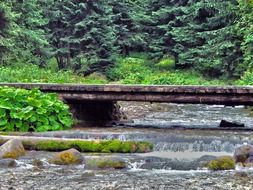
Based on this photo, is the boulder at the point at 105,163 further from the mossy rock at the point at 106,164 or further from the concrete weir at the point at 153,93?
the concrete weir at the point at 153,93

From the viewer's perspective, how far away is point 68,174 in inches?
428

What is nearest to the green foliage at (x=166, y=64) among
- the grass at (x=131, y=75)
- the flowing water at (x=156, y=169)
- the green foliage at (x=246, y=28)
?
the grass at (x=131, y=75)

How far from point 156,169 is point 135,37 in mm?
28290

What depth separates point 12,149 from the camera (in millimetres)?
12289

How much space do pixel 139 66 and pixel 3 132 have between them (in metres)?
23.7

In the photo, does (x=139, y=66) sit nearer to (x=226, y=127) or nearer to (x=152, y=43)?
(x=152, y=43)

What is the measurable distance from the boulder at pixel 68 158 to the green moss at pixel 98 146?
93 cm

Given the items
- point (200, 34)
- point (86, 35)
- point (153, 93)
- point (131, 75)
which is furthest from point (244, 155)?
point (86, 35)

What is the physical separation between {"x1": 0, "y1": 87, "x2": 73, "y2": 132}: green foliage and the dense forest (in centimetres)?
1230

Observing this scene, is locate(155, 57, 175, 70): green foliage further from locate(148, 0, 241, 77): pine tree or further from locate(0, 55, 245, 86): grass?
locate(148, 0, 241, 77): pine tree

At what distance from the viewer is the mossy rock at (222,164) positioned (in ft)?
37.2

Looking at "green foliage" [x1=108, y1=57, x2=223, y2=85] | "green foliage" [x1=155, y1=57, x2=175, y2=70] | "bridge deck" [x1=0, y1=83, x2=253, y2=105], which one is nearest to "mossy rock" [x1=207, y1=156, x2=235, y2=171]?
"bridge deck" [x1=0, y1=83, x2=253, y2=105]

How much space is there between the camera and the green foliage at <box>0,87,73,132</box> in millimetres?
15250

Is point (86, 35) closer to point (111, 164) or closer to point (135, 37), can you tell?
point (135, 37)
